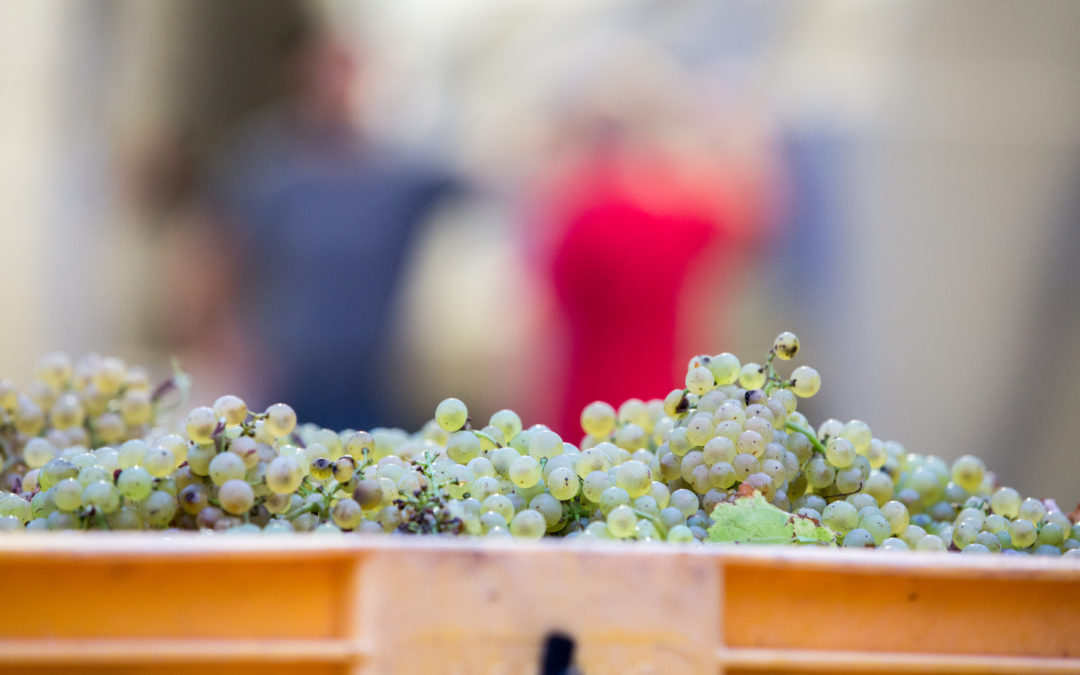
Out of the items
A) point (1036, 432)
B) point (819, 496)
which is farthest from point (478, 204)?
point (819, 496)

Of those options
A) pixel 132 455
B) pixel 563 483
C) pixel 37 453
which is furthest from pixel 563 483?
pixel 37 453

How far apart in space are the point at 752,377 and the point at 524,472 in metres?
0.14

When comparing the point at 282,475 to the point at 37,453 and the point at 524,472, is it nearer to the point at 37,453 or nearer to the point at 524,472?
the point at 524,472

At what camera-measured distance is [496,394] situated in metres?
3.56

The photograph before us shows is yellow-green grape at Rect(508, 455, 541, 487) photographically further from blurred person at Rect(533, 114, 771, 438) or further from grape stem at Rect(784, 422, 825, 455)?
blurred person at Rect(533, 114, 771, 438)

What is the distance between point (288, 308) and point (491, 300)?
87cm

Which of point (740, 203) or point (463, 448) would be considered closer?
point (463, 448)

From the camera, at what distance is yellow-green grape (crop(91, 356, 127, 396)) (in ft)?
2.41

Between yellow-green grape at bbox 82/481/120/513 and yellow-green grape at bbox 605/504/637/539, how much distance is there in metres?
0.23

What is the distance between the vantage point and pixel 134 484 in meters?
0.51

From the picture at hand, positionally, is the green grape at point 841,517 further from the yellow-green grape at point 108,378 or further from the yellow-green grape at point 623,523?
the yellow-green grape at point 108,378

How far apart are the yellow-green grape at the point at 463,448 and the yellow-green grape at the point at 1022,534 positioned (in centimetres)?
28

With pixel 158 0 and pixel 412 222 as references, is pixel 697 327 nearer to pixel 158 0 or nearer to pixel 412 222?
pixel 412 222

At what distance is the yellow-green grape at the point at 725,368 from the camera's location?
594 millimetres
